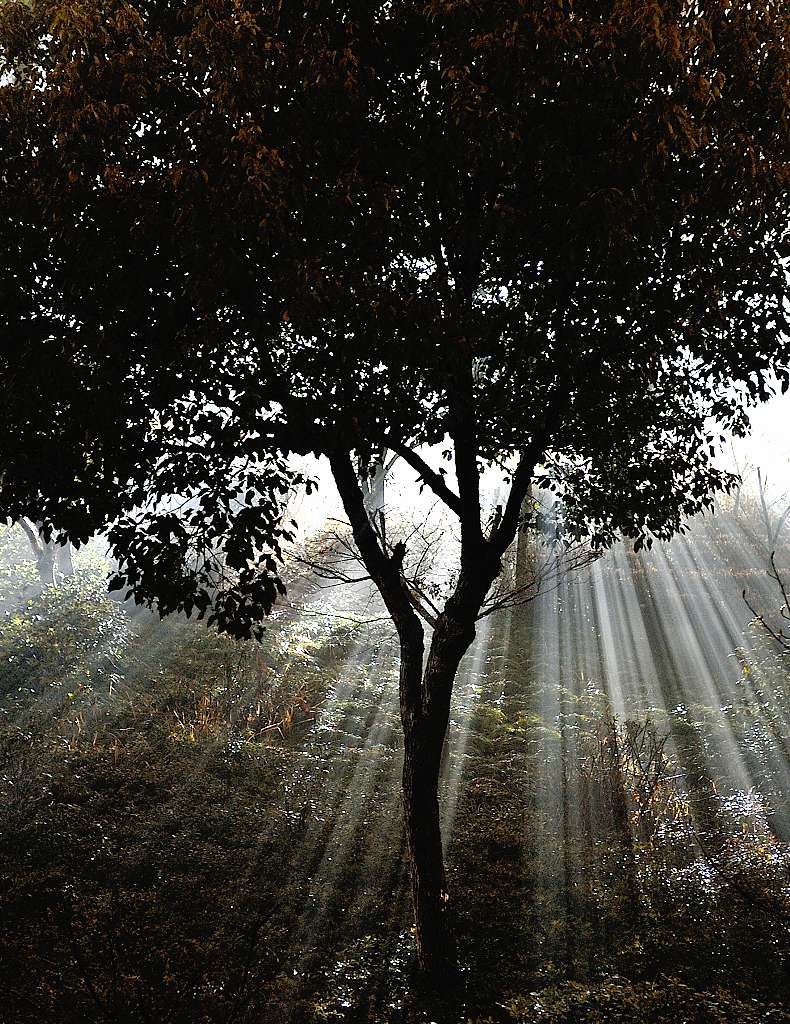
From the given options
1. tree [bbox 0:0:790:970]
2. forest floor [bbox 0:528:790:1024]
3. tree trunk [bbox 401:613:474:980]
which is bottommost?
forest floor [bbox 0:528:790:1024]

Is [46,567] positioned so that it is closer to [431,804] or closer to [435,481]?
[431,804]

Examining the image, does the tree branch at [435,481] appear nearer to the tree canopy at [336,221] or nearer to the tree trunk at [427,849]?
the tree canopy at [336,221]

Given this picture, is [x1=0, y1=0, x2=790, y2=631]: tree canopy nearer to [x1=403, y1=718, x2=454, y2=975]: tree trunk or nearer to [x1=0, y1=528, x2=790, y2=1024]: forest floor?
[x1=403, y1=718, x2=454, y2=975]: tree trunk

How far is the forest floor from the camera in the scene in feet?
18.5

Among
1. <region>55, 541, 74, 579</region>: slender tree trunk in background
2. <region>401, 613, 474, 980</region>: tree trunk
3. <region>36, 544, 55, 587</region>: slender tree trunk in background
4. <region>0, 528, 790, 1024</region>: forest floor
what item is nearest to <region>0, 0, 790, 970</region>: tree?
<region>401, 613, 474, 980</region>: tree trunk

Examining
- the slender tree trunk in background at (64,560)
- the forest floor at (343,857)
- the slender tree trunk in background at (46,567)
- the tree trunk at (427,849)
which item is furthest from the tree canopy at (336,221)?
the slender tree trunk in background at (64,560)

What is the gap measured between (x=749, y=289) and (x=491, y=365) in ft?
6.04

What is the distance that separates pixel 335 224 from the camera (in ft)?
13.7

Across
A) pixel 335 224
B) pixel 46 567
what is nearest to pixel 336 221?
pixel 335 224

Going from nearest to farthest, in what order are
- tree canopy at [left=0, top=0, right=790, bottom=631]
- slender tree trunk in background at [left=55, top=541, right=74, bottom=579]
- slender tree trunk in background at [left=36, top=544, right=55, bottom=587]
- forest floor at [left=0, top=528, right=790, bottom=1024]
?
1. tree canopy at [left=0, top=0, right=790, bottom=631]
2. forest floor at [left=0, top=528, right=790, bottom=1024]
3. slender tree trunk in background at [left=36, top=544, right=55, bottom=587]
4. slender tree trunk in background at [left=55, top=541, right=74, bottom=579]

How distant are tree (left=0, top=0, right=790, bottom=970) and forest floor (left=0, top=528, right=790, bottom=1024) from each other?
120 inches

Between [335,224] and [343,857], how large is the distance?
696cm

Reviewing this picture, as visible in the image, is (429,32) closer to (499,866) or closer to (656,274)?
(656,274)

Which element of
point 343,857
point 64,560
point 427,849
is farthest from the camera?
point 64,560
